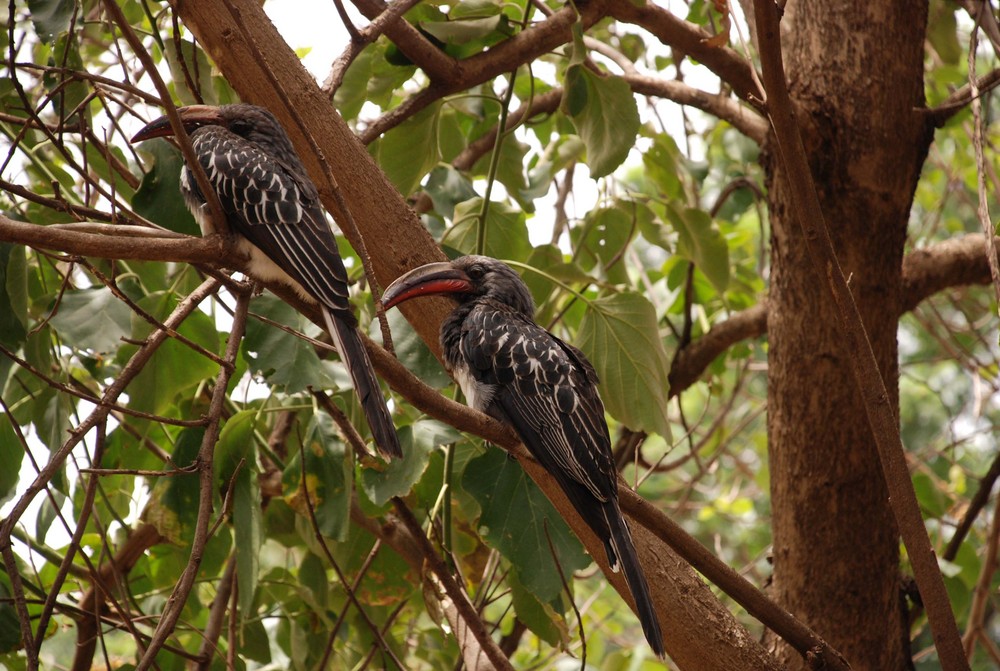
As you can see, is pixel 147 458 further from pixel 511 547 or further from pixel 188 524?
pixel 511 547

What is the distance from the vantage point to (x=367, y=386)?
1868mm

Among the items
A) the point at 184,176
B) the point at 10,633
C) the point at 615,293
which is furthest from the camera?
the point at 615,293

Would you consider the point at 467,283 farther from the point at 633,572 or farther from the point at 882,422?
the point at 882,422

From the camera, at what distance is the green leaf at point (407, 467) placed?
236cm

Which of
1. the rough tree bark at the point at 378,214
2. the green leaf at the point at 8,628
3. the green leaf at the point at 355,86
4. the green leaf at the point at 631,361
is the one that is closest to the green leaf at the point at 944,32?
the green leaf at the point at 631,361

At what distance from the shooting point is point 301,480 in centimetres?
256

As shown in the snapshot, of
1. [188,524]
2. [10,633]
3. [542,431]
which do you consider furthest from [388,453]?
[10,633]

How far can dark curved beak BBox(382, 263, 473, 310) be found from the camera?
2.27 metres

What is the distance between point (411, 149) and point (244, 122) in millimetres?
506

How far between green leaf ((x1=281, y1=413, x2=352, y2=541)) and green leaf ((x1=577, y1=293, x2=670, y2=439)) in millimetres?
818

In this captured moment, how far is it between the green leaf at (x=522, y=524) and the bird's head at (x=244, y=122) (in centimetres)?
102

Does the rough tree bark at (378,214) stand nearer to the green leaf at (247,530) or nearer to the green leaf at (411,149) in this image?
the green leaf at (411,149)

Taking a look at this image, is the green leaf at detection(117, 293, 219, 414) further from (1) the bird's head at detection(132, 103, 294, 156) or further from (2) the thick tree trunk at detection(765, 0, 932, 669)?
(2) the thick tree trunk at detection(765, 0, 932, 669)

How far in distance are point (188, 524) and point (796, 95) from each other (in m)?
2.11
